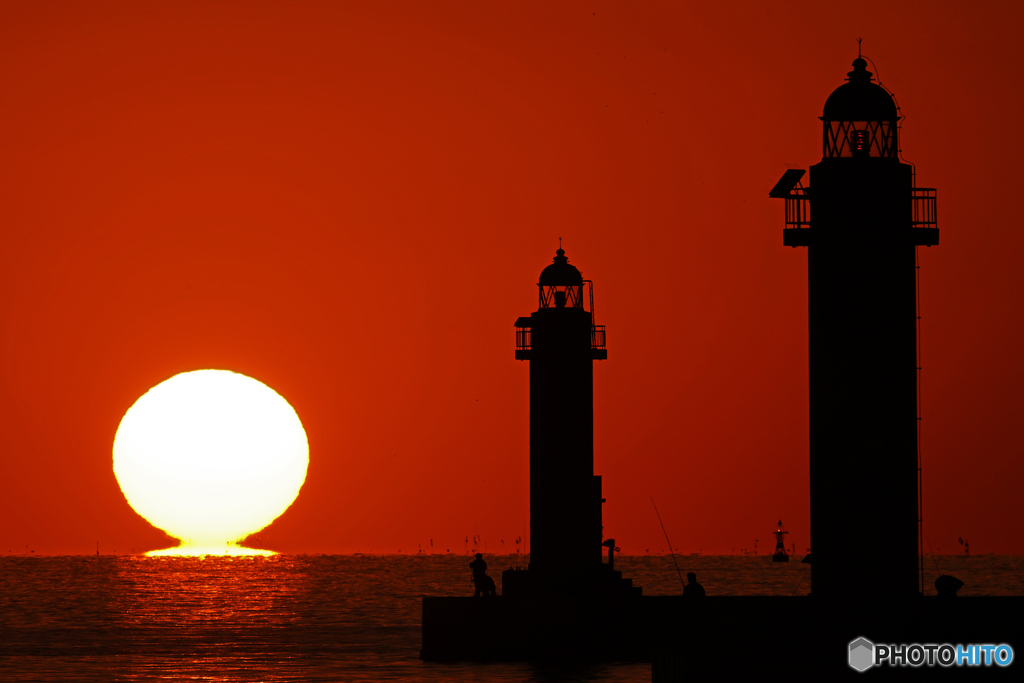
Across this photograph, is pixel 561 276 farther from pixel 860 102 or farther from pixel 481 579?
pixel 860 102

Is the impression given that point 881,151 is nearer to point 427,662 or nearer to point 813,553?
point 813,553

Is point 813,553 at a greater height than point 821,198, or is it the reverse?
point 821,198

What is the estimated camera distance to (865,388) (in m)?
35.1

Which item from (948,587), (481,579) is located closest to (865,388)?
(948,587)

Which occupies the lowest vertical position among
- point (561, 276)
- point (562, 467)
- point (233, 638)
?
point (233, 638)

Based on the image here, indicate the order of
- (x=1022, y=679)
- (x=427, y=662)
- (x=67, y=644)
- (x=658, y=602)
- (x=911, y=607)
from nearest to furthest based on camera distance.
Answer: (x=1022, y=679), (x=911, y=607), (x=658, y=602), (x=427, y=662), (x=67, y=644)

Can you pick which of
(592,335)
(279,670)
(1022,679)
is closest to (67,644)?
(279,670)

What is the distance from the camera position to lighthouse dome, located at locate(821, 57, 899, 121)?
36469 millimetres

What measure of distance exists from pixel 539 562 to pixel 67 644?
24092 mm

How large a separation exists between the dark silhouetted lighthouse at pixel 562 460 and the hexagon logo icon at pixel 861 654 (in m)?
18.6

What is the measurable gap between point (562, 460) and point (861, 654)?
19.6 meters

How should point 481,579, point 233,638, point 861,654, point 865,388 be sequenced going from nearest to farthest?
point 861,654 → point 865,388 → point 481,579 → point 233,638

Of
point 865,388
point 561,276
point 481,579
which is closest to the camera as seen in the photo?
point 865,388

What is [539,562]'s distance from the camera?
168 ft
